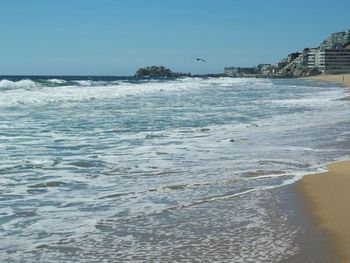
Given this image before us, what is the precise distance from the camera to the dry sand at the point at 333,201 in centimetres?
476

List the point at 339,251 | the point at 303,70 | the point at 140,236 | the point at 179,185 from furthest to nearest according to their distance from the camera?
the point at 303,70 → the point at 179,185 → the point at 140,236 → the point at 339,251

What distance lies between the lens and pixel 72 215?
5809mm

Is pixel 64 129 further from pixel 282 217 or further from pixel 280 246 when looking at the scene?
pixel 280 246

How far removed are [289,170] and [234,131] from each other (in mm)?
5944

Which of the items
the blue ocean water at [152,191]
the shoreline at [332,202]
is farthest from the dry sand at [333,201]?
the blue ocean water at [152,191]

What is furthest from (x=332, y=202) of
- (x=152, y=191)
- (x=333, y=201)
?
(x=152, y=191)

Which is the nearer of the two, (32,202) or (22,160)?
(32,202)

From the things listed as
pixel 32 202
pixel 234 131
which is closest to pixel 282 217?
pixel 32 202

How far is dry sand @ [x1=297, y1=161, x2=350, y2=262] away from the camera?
4.76 m

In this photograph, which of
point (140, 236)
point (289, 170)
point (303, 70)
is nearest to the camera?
point (140, 236)

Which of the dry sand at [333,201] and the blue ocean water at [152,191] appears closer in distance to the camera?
the blue ocean water at [152,191]

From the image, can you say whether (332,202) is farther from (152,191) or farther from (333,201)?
(152,191)

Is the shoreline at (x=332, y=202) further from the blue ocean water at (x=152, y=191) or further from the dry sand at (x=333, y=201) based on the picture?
the blue ocean water at (x=152, y=191)

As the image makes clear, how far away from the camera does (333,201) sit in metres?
6.25
